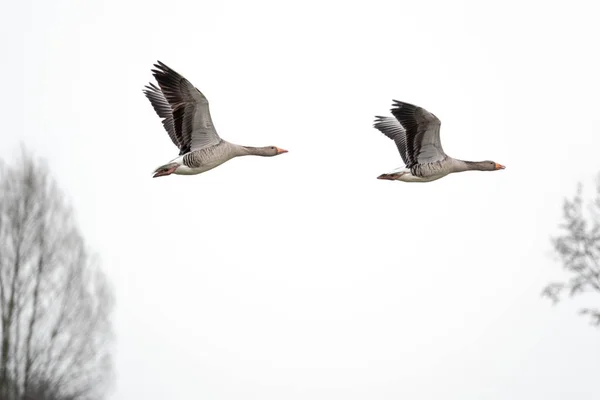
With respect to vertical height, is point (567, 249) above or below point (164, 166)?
above

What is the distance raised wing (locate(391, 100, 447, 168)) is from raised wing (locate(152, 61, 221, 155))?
3.57 meters

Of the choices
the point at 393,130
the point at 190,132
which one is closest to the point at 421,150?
the point at 393,130

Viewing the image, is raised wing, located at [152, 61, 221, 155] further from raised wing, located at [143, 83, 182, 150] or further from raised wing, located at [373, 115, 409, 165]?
raised wing, located at [373, 115, 409, 165]

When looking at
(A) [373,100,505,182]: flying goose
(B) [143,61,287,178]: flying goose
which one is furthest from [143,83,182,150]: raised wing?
(A) [373,100,505,182]: flying goose

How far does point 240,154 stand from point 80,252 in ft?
33.7

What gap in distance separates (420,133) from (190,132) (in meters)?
4.37

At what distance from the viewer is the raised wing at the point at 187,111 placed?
24062 millimetres

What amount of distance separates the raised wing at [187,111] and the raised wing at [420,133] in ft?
11.7

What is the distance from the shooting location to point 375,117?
30.1m

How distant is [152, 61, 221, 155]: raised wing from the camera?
2406cm

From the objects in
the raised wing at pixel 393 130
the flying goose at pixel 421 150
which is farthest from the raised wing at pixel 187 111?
the raised wing at pixel 393 130

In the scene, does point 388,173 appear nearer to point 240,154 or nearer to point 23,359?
point 240,154

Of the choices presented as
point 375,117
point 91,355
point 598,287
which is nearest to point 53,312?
point 91,355

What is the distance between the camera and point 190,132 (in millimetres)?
24547
